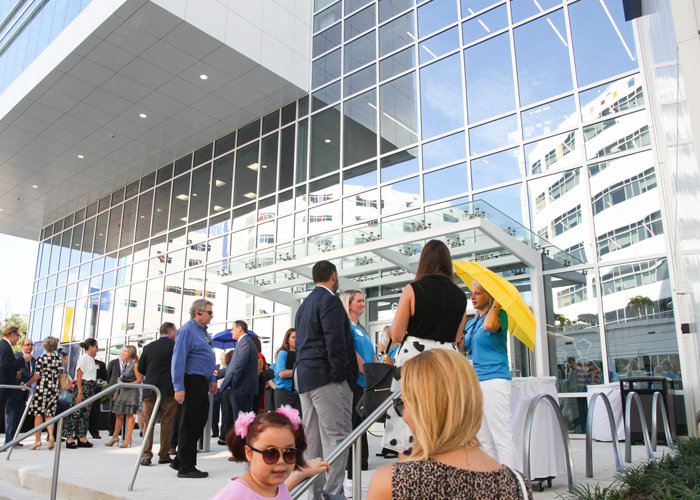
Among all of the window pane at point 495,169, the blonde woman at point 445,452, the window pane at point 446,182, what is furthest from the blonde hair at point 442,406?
the window pane at point 446,182

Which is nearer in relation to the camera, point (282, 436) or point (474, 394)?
point (474, 394)

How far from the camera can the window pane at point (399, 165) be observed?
13562 millimetres

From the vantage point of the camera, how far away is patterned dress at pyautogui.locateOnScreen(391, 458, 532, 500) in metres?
1.59

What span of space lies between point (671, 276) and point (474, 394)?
9.20 metres

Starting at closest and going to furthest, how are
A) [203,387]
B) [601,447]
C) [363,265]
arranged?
[203,387] → [601,447] → [363,265]

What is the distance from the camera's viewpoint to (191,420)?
549 centimetres

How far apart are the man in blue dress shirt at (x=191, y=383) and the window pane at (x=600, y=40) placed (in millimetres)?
9467

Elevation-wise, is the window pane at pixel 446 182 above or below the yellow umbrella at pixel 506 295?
above

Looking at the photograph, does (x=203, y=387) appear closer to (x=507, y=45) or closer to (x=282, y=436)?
(x=282, y=436)

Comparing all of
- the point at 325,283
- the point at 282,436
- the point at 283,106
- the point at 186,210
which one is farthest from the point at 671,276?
the point at 186,210

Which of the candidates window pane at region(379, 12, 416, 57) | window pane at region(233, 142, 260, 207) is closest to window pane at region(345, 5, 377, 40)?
window pane at region(379, 12, 416, 57)

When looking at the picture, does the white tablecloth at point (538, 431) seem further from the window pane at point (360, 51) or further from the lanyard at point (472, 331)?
the window pane at point (360, 51)

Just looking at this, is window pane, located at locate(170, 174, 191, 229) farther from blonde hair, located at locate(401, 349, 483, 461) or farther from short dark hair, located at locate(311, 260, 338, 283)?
blonde hair, located at locate(401, 349, 483, 461)

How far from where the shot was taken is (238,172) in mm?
18000
